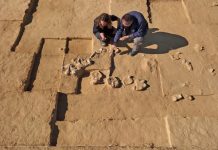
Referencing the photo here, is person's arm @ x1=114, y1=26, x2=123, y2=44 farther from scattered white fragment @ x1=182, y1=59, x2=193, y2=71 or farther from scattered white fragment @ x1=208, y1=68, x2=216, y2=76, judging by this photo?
scattered white fragment @ x1=208, y1=68, x2=216, y2=76

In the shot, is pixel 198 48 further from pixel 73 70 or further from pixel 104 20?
pixel 73 70

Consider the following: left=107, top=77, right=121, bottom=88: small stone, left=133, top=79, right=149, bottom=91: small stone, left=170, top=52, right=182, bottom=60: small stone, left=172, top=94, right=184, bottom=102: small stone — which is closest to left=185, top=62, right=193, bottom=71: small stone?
left=170, top=52, right=182, bottom=60: small stone

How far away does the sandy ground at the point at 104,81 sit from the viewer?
4.52 m

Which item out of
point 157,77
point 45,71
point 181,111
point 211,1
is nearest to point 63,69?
point 45,71

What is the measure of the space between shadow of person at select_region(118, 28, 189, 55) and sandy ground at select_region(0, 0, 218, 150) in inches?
0.7

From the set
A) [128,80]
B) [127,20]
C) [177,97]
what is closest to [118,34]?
[127,20]

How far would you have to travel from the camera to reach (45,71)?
5.47 m

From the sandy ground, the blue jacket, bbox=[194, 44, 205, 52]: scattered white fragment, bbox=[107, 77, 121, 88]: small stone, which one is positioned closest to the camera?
the sandy ground

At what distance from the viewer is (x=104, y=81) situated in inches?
208

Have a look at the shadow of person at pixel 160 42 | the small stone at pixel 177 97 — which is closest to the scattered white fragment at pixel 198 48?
the shadow of person at pixel 160 42

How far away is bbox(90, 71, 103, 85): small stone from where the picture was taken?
206 inches

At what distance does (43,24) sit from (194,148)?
12.5 feet

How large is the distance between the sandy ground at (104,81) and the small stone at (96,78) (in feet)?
0.21

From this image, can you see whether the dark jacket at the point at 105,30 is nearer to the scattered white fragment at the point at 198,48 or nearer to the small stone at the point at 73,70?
the small stone at the point at 73,70
